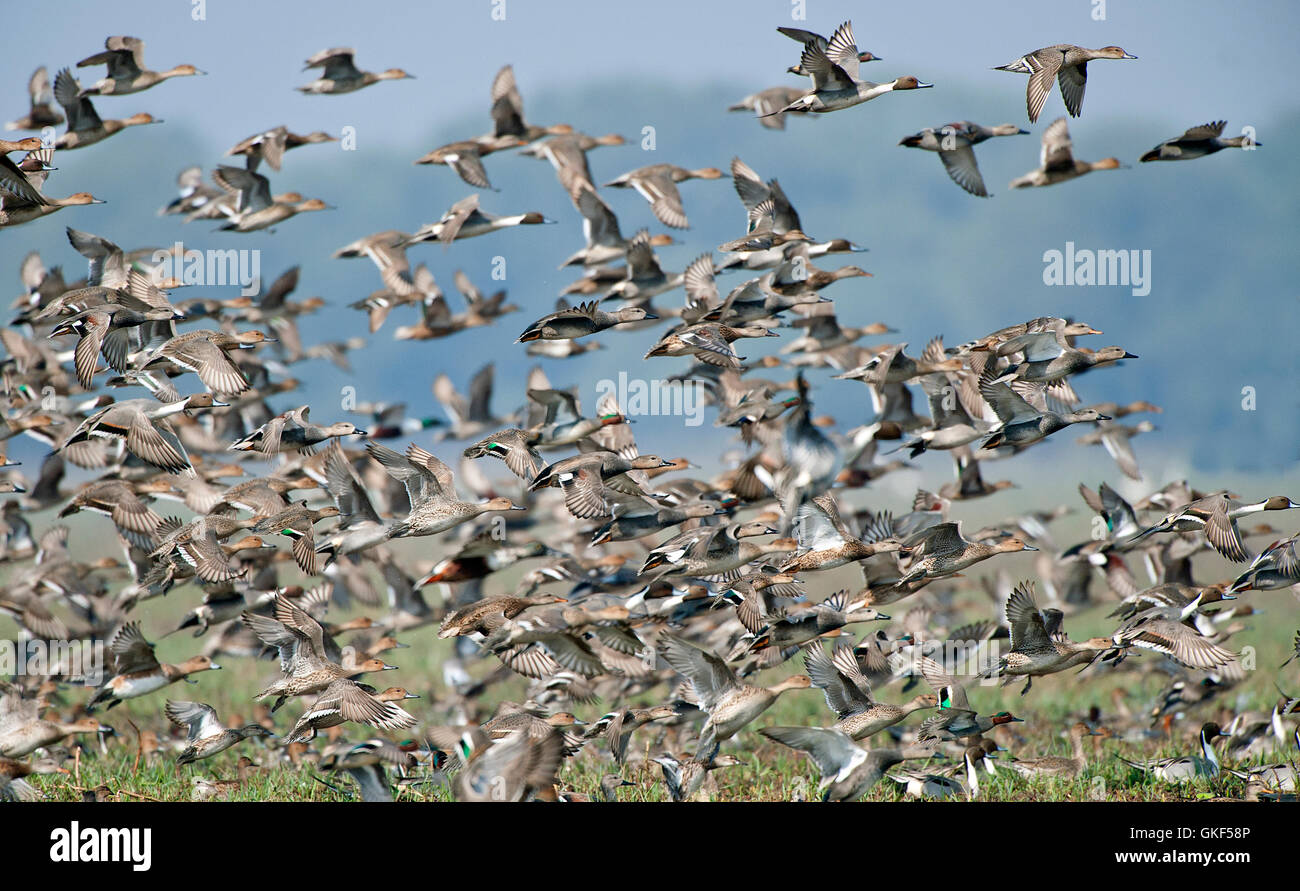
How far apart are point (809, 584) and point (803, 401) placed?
19.0 metres

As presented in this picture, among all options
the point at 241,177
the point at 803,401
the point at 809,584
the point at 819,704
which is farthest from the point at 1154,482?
the point at 803,401

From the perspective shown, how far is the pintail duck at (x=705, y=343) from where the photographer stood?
11.2 metres

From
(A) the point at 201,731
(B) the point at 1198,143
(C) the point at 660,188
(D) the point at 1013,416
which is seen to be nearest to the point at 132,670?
(A) the point at 201,731

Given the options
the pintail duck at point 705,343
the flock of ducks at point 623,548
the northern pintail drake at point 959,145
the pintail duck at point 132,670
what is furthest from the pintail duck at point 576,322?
the pintail duck at point 132,670

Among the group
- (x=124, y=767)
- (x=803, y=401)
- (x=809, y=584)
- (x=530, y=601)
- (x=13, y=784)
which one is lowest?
(x=809, y=584)

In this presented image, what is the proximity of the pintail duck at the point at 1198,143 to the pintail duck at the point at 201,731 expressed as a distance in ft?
31.7

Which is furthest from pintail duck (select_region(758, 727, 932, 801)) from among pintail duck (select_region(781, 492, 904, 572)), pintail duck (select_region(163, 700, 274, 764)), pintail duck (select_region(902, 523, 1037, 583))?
pintail duck (select_region(163, 700, 274, 764))

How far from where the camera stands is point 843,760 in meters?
9.30

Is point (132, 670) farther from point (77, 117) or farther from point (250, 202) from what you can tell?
point (250, 202)

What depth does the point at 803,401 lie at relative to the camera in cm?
879

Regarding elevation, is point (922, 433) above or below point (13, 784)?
above

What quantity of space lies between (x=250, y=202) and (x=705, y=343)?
283 inches

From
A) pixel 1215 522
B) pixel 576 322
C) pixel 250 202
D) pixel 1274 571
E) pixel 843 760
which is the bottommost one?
pixel 843 760
